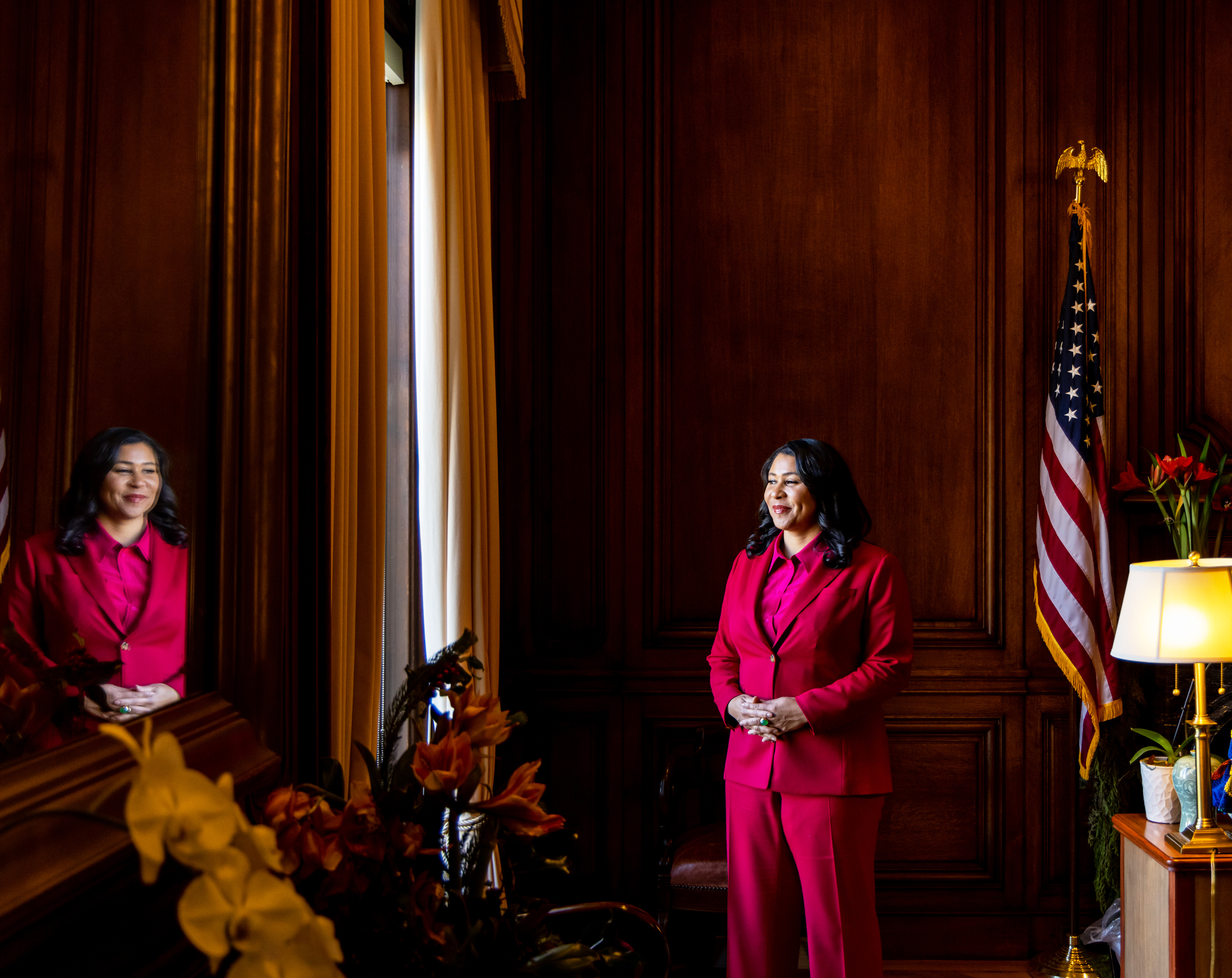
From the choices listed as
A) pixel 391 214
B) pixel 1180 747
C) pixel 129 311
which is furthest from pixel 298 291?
pixel 1180 747

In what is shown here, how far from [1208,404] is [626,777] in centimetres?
269

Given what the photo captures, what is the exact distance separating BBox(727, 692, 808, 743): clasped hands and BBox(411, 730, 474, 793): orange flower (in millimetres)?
2065

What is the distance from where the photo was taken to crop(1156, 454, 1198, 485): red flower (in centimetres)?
365

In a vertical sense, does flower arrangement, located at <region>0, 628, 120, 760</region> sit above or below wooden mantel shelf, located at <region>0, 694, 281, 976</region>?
above

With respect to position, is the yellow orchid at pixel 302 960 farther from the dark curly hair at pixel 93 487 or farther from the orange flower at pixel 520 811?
the dark curly hair at pixel 93 487

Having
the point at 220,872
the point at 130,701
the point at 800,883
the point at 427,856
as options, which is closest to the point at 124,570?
the point at 130,701

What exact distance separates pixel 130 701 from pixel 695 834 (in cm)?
279

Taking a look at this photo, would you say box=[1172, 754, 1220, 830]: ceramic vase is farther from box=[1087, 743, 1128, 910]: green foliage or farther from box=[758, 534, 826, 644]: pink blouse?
box=[758, 534, 826, 644]: pink blouse

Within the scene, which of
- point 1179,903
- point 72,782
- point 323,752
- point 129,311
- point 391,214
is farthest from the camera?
point 391,214

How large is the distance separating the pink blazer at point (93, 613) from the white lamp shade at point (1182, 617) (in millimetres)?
2583

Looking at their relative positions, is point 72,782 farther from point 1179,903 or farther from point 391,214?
point 1179,903

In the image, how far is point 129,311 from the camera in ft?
3.71

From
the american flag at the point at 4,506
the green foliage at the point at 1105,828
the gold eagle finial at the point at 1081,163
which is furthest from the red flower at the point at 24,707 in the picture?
the gold eagle finial at the point at 1081,163

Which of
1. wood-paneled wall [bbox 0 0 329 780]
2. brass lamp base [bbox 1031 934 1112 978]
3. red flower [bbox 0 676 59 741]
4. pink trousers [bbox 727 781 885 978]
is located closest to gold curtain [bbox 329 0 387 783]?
wood-paneled wall [bbox 0 0 329 780]
